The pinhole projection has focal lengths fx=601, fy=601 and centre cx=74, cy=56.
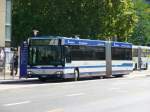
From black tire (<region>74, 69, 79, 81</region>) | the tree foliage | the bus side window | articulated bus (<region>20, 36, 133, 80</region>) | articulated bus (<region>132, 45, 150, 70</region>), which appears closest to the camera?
articulated bus (<region>20, 36, 133, 80</region>)

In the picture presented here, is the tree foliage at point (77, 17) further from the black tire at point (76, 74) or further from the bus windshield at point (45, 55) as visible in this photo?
the bus windshield at point (45, 55)

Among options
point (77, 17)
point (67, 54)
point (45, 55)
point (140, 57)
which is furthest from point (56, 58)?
point (77, 17)

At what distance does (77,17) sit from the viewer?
6512 centimetres

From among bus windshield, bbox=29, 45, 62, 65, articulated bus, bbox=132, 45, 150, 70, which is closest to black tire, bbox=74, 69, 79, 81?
bus windshield, bbox=29, 45, 62, 65

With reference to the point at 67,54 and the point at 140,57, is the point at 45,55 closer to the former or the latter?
the point at 67,54

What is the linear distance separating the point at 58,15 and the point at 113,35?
23.7 feet

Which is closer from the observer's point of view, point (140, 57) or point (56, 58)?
point (56, 58)

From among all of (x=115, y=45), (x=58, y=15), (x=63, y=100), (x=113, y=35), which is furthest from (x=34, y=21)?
(x=63, y=100)

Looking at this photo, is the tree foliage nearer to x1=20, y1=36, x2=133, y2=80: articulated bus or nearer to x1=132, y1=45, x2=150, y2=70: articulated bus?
x1=132, y1=45, x2=150, y2=70: articulated bus

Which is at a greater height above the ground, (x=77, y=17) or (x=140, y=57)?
(x=77, y=17)

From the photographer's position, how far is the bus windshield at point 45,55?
3475 centimetres

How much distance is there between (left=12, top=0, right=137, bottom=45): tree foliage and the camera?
64.9 meters

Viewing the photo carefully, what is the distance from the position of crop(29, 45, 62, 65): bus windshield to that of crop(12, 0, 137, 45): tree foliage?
29.0m

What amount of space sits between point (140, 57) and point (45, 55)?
2956 centimetres
